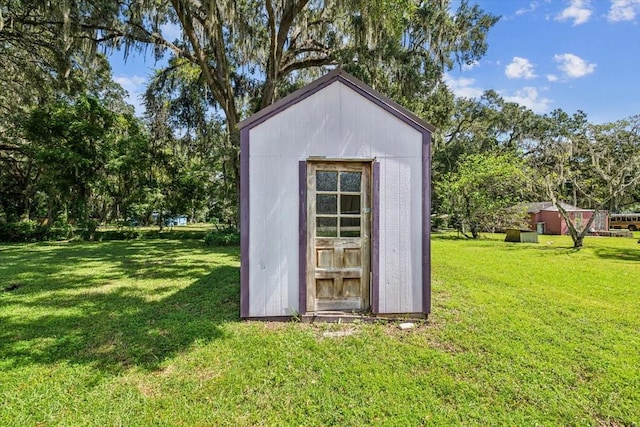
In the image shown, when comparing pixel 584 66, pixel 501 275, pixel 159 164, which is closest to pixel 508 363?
pixel 501 275

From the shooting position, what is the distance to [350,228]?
13.6 feet

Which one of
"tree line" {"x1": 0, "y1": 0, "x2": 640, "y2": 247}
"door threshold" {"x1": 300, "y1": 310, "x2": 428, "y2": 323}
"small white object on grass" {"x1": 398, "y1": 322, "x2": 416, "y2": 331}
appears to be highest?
"tree line" {"x1": 0, "y1": 0, "x2": 640, "y2": 247}

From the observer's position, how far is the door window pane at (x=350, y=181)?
4.13 metres

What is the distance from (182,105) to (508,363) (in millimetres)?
14210

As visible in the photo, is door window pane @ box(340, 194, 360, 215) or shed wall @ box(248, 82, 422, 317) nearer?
shed wall @ box(248, 82, 422, 317)

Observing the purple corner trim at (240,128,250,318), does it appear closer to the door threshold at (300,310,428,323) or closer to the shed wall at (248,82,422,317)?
the shed wall at (248,82,422,317)

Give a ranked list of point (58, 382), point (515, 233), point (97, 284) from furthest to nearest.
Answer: point (515, 233) < point (97, 284) < point (58, 382)

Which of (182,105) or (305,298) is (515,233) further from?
(182,105)

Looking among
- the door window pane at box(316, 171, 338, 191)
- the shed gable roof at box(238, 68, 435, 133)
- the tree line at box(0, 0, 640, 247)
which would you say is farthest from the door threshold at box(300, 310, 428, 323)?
the tree line at box(0, 0, 640, 247)

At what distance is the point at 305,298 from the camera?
13.1 feet

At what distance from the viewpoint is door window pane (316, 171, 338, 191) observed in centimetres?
410

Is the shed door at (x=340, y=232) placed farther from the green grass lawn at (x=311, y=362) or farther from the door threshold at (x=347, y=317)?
the green grass lawn at (x=311, y=362)

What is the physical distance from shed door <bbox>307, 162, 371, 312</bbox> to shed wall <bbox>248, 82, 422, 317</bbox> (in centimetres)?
20

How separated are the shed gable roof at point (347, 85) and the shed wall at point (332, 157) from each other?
55 millimetres
